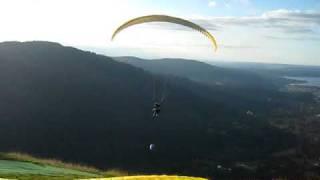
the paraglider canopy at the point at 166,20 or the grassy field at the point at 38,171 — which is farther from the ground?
the paraglider canopy at the point at 166,20

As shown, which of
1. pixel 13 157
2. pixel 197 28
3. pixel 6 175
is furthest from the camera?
pixel 13 157

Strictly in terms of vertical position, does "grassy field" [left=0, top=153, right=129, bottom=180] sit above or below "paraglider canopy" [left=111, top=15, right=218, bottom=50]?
below

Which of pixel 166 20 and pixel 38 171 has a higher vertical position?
pixel 166 20

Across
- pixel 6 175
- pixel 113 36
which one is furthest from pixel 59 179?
pixel 113 36

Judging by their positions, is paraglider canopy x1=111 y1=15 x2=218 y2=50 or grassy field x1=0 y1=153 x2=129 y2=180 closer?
paraglider canopy x1=111 y1=15 x2=218 y2=50

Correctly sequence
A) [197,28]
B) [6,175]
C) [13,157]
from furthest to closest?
[13,157]
[6,175]
[197,28]

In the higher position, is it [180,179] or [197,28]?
[197,28]

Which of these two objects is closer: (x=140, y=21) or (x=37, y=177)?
(x=140, y=21)

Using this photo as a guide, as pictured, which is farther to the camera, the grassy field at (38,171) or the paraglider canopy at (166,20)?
the grassy field at (38,171)

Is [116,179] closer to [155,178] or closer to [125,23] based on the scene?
[155,178]

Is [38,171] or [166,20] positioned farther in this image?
[38,171]
